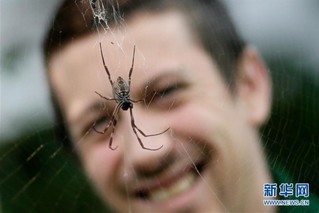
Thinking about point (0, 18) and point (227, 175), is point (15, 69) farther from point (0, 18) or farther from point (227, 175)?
point (227, 175)

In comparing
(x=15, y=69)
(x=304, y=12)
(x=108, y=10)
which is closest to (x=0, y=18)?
(x=15, y=69)

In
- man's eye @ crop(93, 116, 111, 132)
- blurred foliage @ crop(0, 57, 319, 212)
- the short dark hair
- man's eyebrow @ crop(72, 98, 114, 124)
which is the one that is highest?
the short dark hair

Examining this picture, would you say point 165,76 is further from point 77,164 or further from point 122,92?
point 77,164

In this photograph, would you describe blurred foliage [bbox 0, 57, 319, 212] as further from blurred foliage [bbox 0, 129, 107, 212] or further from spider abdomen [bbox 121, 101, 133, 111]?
spider abdomen [bbox 121, 101, 133, 111]

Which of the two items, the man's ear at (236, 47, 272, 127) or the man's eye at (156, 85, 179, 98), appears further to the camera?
the man's ear at (236, 47, 272, 127)

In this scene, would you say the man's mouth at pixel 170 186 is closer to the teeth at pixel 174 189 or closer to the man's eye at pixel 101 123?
the teeth at pixel 174 189

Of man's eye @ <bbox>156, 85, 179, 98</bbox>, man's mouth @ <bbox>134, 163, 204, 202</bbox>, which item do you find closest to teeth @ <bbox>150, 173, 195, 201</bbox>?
man's mouth @ <bbox>134, 163, 204, 202</bbox>

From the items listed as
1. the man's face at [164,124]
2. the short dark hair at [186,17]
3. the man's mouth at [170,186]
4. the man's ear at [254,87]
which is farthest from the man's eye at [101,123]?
the man's ear at [254,87]
